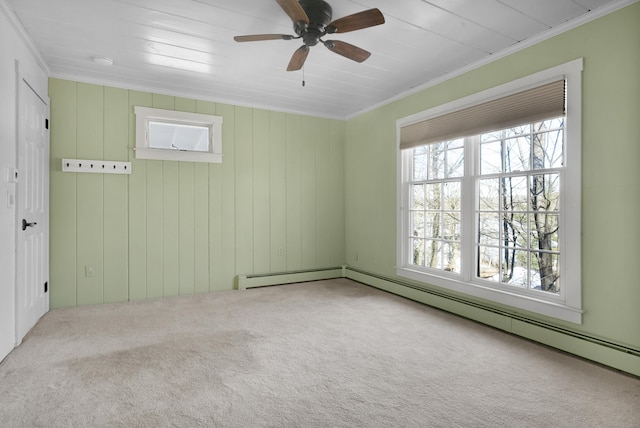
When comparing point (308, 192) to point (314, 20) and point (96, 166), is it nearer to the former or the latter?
point (96, 166)

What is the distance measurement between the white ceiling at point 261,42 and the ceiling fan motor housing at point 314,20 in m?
0.13

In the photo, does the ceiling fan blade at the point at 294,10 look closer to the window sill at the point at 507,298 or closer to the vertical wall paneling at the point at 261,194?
the vertical wall paneling at the point at 261,194

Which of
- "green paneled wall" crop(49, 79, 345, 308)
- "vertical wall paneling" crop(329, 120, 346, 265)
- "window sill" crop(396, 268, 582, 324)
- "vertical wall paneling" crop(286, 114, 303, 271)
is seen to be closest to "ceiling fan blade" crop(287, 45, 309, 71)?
"green paneled wall" crop(49, 79, 345, 308)

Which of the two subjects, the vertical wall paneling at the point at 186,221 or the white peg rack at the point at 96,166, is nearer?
the white peg rack at the point at 96,166

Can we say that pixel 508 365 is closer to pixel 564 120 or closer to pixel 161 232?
pixel 564 120

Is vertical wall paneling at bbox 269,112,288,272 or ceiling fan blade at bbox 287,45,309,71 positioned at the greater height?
ceiling fan blade at bbox 287,45,309,71

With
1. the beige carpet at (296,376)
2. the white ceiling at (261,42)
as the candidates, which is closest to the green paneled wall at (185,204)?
the white ceiling at (261,42)

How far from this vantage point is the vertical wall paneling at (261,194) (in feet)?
15.2

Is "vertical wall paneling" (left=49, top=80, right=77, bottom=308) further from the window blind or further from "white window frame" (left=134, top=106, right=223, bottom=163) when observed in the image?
the window blind

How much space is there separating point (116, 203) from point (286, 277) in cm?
234

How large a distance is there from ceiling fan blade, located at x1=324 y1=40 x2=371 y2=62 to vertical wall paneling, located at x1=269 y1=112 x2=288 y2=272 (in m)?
2.32

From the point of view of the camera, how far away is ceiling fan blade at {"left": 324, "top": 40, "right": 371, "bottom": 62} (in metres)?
2.44

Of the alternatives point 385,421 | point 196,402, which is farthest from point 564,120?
point 196,402

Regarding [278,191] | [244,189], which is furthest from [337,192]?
[244,189]
